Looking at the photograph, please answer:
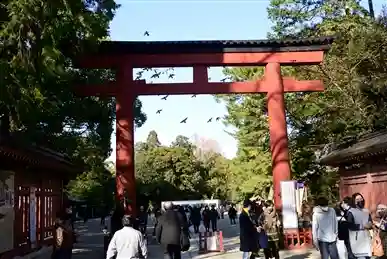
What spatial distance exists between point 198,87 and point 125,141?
129 inches

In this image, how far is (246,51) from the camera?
1867 centimetres

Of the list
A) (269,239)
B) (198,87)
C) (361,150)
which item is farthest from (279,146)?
(269,239)

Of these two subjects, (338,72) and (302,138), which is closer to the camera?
(338,72)

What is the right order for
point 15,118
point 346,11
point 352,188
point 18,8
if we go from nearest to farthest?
point 18,8, point 15,118, point 352,188, point 346,11

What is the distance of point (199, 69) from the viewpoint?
1864 cm

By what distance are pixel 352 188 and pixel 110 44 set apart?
32.2ft

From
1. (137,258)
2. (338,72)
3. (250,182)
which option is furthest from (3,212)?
(250,182)

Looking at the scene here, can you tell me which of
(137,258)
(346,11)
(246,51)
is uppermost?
(346,11)

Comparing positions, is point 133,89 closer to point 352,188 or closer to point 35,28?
point 35,28

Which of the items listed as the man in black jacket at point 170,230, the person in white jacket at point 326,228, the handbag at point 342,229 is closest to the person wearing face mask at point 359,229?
the handbag at point 342,229

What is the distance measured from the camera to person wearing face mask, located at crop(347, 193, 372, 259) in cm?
955

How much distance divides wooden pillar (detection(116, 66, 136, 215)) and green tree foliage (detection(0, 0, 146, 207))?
1793 millimetres

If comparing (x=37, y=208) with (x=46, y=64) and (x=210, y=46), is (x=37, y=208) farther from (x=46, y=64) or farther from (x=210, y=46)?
(x=210, y=46)

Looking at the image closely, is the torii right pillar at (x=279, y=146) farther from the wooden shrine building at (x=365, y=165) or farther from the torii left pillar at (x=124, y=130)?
the torii left pillar at (x=124, y=130)
